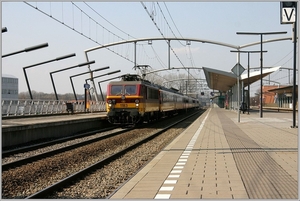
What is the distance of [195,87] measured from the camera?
114688mm

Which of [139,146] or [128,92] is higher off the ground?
[128,92]

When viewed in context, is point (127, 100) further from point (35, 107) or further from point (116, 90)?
point (35, 107)

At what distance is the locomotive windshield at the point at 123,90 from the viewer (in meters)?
27.3

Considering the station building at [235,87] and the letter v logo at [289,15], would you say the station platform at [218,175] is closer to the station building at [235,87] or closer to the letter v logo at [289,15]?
the letter v logo at [289,15]

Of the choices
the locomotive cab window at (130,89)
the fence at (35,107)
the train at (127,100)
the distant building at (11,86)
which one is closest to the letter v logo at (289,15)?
the train at (127,100)

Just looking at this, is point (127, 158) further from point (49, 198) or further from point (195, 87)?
point (195, 87)

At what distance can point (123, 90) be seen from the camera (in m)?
27.5

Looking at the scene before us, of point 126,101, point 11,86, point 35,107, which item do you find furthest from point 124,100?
point 11,86

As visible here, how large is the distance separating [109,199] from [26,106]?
25475mm

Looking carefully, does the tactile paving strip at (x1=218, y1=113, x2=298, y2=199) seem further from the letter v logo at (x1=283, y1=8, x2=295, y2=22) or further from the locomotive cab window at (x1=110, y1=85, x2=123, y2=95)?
the locomotive cab window at (x1=110, y1=85, x2=123, y2=95)

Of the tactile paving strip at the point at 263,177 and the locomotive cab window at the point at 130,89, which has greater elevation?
the locomotive cab window at the point at 130,89

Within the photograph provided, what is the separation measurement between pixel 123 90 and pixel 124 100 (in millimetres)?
688

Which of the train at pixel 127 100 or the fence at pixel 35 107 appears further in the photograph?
the fence at pixel 35 107

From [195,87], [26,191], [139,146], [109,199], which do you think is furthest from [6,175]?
[195,87]
